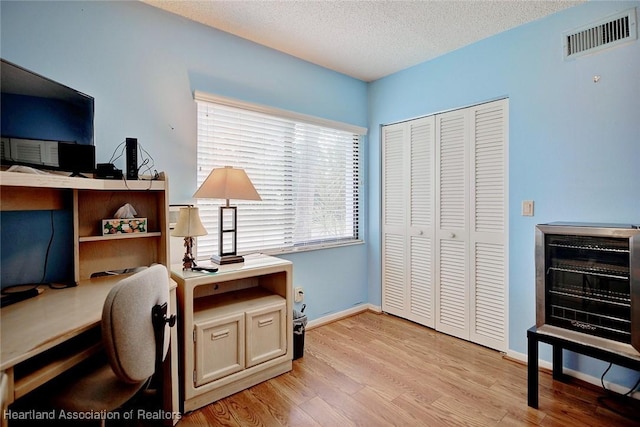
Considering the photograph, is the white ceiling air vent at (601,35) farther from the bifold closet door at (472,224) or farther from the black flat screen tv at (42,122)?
the black flat screen tv at (42,122)

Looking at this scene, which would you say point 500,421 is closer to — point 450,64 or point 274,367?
point 274,367

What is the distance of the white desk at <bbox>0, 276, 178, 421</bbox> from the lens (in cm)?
93

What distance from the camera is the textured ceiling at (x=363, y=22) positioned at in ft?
6.84

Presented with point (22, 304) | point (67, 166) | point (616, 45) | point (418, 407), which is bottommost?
point (418, 407)

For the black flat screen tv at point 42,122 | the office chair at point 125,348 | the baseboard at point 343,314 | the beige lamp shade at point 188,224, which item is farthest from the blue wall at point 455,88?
the office chair at point 125,348

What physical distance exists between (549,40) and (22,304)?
3441 millimetres

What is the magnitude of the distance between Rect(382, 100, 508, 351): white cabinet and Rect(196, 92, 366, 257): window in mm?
474

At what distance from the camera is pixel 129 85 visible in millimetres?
2014

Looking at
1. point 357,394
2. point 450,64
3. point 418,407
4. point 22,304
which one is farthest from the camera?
point 450,64

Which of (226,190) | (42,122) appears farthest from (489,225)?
(42,122)

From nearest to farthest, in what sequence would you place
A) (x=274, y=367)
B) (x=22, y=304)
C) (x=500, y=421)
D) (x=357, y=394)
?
(x=22, y=304), (x=500, y=421), (x=357, y=394), (x=274, y=367)

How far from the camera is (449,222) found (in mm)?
2816

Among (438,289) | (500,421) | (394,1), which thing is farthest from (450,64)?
(500,421)

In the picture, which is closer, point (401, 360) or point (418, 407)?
point (418, 407)
